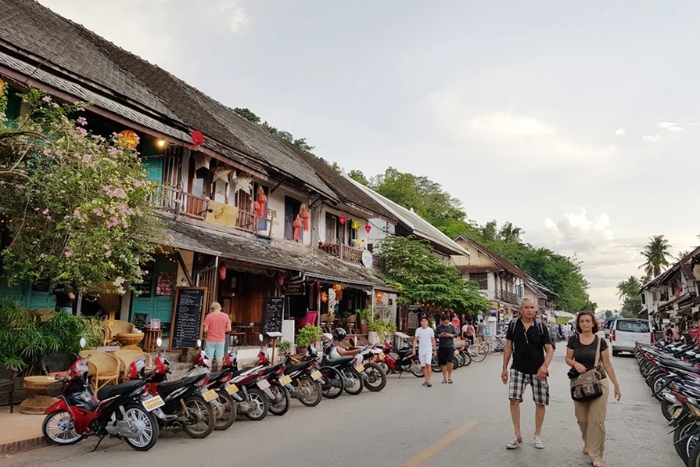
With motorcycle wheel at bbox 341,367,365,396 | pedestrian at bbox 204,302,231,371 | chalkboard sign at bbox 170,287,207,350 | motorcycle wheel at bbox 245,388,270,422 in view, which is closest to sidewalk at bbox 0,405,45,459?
motorcycle wheel at bbox 245,388,270,422

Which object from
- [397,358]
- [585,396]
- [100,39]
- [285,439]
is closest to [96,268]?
[285,439]

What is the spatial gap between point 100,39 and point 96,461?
15.6 metres

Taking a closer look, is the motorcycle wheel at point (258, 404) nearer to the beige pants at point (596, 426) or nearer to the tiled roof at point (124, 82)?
the beige pants at point (596, 426)

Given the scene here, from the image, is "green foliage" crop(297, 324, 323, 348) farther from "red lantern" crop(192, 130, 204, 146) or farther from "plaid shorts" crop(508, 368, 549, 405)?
"plaid shorts" crop(508, 368, 549, 405)

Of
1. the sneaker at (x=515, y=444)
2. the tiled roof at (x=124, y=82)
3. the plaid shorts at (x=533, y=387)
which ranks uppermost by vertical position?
the tiled roof at (x=124, y=82)

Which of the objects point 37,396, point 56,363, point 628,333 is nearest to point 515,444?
point 37,396

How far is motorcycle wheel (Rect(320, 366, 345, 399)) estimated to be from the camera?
33.5 ft

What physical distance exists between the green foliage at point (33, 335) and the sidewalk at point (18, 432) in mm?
898

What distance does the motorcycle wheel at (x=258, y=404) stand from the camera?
7906 millimetres

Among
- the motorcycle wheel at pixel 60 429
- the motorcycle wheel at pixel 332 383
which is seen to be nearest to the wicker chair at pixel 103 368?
the motorcycle wheel at pixel 60 429

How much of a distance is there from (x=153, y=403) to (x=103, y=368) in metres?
2.88

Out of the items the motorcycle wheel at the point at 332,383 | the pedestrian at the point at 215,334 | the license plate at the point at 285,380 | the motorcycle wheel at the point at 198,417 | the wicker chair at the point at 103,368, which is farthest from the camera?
the motorcycle wheel at the point at 332,383

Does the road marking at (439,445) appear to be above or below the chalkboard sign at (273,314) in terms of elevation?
below

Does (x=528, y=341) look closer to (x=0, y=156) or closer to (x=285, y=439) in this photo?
(x=285, y=439)
